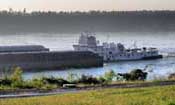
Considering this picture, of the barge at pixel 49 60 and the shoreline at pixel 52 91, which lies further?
the barge at pixel 49 60

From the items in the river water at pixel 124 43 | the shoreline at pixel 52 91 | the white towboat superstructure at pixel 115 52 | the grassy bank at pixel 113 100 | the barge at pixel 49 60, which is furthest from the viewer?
the white towboat superstructure at pixel 115 52

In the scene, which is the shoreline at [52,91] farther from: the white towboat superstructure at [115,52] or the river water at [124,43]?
the white towboat superstructure at [115,52]

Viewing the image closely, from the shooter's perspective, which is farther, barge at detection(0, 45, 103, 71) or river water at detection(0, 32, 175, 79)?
barge at detection(0, 45, 103, 71)

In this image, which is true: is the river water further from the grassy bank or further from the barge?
the grassy bank

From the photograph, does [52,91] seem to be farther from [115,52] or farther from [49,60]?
[115,52]

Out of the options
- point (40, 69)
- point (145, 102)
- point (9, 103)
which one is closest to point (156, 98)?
point (145, 102)

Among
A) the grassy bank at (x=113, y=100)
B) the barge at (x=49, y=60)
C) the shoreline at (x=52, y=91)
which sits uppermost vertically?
the grassy bank at (x=113, y=100)

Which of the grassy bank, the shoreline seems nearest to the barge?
the shoreline

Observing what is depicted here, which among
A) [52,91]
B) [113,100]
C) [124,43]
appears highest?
[113,100]

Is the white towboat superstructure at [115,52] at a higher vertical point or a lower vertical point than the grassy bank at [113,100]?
lower

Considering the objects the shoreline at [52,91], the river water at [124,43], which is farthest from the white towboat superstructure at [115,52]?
the shoreline at [52,91]

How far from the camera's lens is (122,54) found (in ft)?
269

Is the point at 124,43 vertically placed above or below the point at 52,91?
below

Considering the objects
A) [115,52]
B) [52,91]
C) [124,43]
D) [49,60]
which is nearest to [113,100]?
[52,91]
